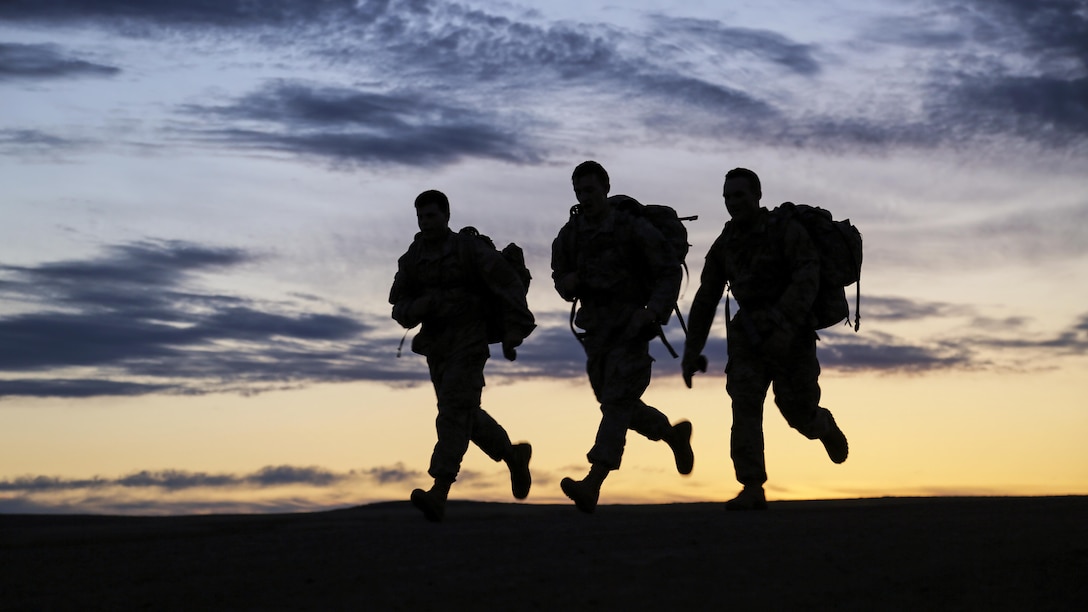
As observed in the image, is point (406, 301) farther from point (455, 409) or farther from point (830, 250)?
point (830, 250)

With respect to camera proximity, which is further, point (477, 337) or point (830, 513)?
point (477, 337)

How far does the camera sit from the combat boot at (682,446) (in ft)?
41.0

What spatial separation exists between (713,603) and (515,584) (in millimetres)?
1019

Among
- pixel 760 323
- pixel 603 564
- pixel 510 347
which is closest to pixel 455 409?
pixel 510 347

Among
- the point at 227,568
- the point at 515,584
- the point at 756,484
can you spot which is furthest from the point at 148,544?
the point at 756,484

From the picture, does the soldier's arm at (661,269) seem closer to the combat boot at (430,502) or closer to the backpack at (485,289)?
the backpack at (485,289)

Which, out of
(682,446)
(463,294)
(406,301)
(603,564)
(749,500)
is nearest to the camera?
(603,564)

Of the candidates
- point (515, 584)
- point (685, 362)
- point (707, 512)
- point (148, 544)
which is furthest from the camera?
point (685, 362)

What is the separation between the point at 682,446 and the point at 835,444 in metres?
1.52

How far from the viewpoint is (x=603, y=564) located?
7.21 m

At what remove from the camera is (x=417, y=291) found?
11.2 m

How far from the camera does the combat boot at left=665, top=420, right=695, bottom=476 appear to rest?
41.0ft

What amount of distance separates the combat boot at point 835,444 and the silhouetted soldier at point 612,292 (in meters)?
1.61

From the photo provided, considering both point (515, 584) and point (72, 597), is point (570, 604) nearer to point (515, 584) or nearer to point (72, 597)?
point (515, 584)
